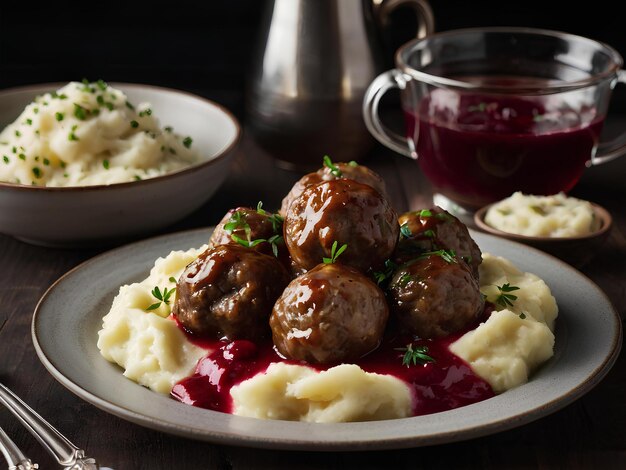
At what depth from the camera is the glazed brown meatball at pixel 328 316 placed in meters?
3.37

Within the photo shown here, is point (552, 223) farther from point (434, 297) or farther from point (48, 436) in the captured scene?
point (48, 436)

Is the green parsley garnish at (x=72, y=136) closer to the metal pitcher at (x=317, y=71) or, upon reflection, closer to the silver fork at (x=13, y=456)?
the metal pitcher at (x=317, y=71)

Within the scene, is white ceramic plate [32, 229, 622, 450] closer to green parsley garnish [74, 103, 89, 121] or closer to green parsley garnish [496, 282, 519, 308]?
green parsley garnish [496, 282, 519, 308]

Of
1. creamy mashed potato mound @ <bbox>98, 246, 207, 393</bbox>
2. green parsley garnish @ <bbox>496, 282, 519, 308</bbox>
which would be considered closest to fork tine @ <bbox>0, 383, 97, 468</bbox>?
creamy mashed potato mound @ <bbox>98, 246, 207, 393</bbox>

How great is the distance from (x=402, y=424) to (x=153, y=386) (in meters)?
0.96

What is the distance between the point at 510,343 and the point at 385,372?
517 mm

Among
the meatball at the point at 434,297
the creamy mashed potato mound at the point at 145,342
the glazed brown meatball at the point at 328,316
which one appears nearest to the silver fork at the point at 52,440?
the creamy mashed potato mound at the point at 145,342

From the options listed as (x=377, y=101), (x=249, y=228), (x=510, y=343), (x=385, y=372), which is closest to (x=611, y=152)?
(x=377, y=101)

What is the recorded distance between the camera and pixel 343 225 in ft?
11.7

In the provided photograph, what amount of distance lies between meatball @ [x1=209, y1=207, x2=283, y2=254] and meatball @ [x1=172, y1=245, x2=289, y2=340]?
0.74 ft

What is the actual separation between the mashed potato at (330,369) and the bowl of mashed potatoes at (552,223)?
817 mm

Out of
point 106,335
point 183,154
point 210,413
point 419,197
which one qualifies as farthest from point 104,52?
point 210,413

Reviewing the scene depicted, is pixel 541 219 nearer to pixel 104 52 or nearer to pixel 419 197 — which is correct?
pixel 419 197

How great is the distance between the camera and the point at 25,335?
14.4ft
